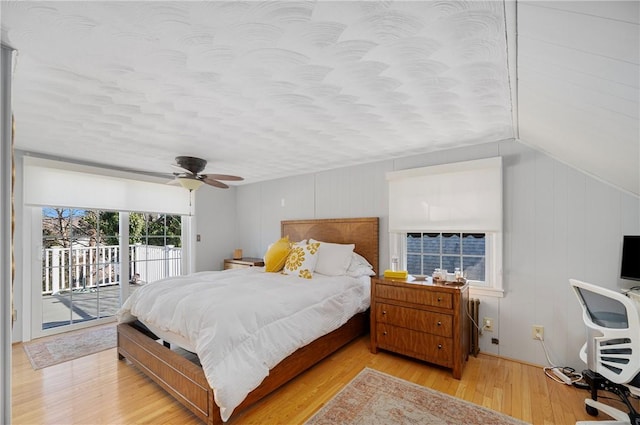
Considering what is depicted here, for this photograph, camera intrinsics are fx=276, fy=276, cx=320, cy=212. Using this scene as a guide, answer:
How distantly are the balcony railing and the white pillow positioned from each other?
2704 millimetres

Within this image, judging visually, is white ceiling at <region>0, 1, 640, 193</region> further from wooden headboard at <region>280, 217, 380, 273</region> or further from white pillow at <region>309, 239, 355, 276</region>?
white pillow at <region>309, 239, 355, 276</region>

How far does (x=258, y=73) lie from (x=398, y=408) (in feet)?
8.01

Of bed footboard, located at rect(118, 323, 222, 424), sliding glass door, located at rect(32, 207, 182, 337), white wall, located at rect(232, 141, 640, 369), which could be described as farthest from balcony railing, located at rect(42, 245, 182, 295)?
white wall, located at rect(232, 141, 640, 369)

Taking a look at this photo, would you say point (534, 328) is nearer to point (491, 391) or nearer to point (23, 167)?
point (491, 391)

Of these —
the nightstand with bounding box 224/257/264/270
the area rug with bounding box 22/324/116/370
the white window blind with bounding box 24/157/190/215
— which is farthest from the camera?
the nightstand with bounding box 224/257/264/270

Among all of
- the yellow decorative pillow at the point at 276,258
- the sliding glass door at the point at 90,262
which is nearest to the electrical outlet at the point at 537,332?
the yellow decorative pillow at the point at 276,258

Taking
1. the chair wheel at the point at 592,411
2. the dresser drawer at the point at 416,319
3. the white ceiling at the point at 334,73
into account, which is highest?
the white ceiling at the point at 334,73

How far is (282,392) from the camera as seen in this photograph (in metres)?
2.21

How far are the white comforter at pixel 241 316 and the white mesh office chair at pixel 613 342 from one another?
6.13 ft

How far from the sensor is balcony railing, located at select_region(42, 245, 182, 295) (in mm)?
3529

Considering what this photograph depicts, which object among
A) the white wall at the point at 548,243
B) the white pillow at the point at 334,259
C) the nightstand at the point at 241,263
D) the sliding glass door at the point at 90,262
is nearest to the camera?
the white wall at the point at 548,243

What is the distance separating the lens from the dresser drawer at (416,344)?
2.48m

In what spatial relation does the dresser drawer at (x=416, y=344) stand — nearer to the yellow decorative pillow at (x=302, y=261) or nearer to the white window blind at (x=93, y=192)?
the yellow decorative pillow at (x=302, y=261)

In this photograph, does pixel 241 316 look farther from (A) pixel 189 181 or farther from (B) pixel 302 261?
(A) pixel 189 181
